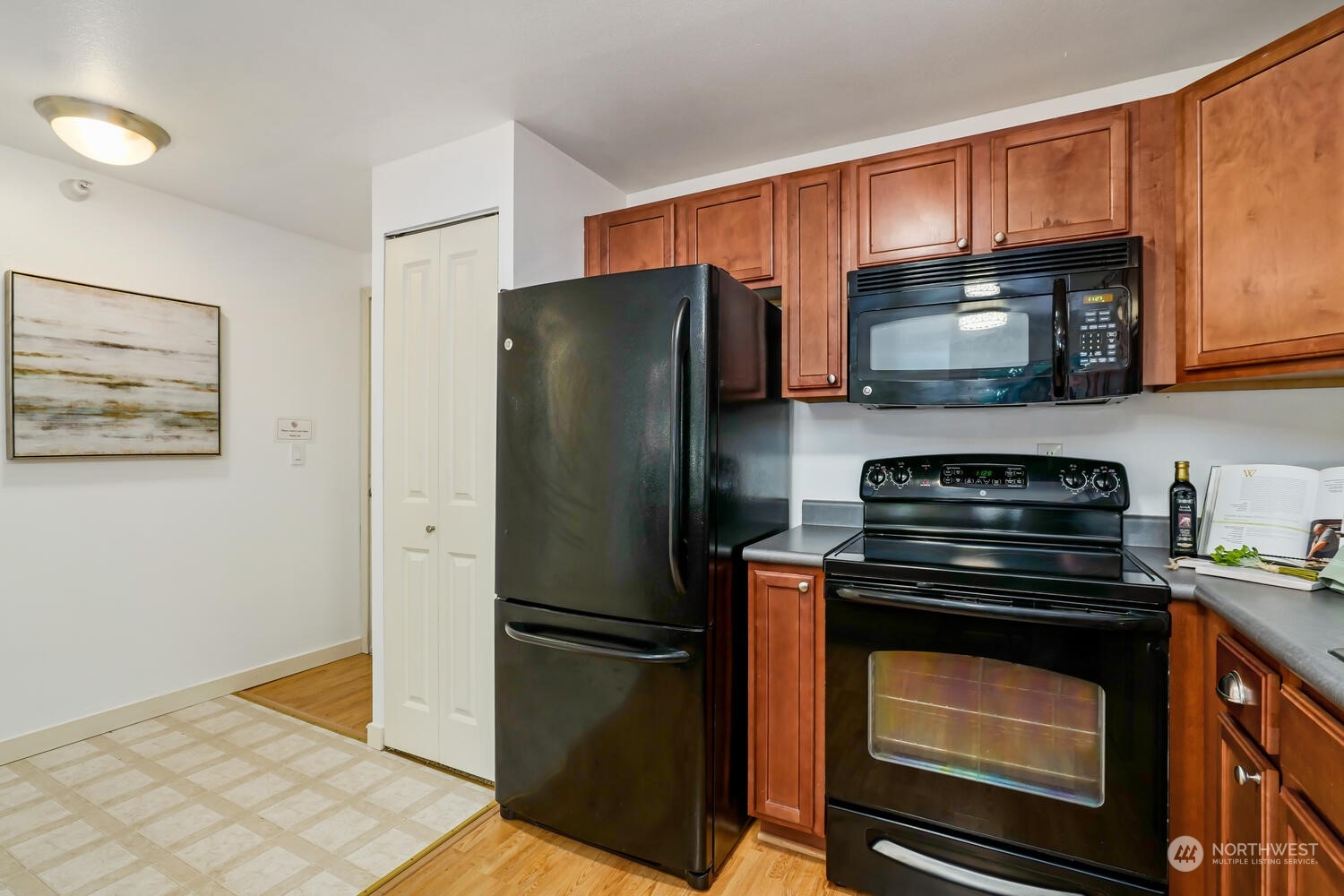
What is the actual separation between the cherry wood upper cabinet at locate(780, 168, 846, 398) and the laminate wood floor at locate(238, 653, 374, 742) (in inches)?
92.9

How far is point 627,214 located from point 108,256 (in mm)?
2298

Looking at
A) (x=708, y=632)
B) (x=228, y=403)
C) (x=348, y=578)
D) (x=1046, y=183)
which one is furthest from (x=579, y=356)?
(x=348, y=578)

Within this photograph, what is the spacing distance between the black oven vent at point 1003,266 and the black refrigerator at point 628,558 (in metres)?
0.41

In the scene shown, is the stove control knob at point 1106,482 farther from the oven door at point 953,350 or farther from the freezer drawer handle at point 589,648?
the freezer drawer handle at point 589,648

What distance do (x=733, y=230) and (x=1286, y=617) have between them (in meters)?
1.82

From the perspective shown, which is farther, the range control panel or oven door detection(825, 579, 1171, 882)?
the range control panel

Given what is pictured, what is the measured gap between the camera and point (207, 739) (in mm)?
2658

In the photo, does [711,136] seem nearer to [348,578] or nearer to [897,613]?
[897,613]

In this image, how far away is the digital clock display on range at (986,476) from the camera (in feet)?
6.44

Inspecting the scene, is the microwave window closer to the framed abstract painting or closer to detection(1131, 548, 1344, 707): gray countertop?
detection(1131, 548, 1344, 707): gray countertop

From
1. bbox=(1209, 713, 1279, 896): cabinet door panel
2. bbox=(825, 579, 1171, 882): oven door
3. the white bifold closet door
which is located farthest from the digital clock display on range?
the white bifold closet door

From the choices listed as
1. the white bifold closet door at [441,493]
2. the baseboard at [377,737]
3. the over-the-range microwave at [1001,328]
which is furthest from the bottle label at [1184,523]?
the baseboard at [377,737]

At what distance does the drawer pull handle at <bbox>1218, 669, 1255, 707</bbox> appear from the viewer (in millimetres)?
1195

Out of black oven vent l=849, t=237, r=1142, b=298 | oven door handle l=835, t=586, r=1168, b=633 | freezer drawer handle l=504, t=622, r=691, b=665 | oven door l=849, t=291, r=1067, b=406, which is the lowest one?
freezer drawer handle l=504, t=622, r=691, b=665
